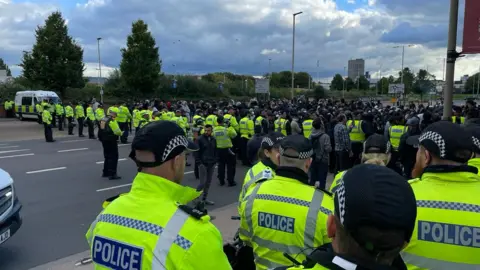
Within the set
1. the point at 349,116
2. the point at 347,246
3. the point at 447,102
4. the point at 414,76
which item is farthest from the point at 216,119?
the point at 414,76

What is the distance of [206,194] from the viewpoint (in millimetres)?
8969

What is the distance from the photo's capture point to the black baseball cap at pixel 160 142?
2125 millimetres

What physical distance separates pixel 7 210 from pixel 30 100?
2762 cm

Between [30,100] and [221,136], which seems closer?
[221,136]

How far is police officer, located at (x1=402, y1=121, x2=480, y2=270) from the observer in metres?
2.20

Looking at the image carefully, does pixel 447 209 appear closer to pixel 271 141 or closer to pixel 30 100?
pixel 271 141

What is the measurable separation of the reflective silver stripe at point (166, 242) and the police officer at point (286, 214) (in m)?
1.05

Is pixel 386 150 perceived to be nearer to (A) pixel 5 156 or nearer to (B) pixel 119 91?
(A) pixel 5 156

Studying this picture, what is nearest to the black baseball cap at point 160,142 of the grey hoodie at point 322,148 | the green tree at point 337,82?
the grey hoodie at point 322,148

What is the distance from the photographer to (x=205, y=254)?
178 cm

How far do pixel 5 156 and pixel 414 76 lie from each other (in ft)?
278

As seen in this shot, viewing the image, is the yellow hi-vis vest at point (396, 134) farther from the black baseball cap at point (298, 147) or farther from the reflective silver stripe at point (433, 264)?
the reflective silver stripe at point (433, 264)

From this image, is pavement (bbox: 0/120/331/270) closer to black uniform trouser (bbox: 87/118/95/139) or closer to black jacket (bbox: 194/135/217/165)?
black jacket (bbox: 194/135/217/165)

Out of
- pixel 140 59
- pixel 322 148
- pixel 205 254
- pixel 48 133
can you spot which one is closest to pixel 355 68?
pixel 140 59
